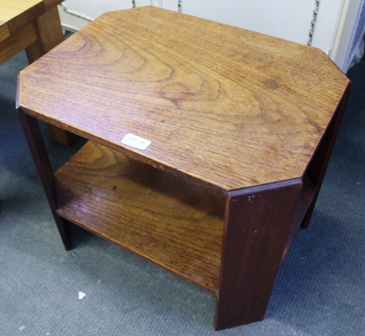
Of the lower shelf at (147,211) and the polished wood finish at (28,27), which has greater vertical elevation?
the polished wood finish at (28,27)

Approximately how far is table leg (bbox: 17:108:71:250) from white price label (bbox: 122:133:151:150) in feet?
0.74

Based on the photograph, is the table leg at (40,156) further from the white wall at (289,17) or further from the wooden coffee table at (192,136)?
the white wall at (289,17)

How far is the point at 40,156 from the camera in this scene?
96cm

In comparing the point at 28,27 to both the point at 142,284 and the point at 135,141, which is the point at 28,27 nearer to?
the point at 135,141

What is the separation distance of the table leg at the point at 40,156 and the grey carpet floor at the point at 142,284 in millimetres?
117

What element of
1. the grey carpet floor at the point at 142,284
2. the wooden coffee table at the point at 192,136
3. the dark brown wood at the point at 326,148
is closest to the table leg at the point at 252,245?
the wooden coffee table at the point at 192,136

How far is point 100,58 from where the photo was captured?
96 cm

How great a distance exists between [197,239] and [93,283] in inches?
12.4

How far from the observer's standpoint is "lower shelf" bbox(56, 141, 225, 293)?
98 centimetres

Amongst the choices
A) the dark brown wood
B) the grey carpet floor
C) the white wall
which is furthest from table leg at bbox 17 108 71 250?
the white wall

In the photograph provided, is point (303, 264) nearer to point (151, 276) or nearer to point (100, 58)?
point (151, 276)

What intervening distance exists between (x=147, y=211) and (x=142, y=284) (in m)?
0.20

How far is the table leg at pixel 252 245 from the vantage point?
2.34 feet

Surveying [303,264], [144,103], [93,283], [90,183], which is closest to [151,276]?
[93,283]
